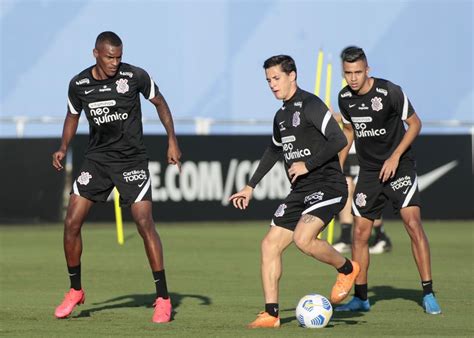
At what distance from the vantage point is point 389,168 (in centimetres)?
1019

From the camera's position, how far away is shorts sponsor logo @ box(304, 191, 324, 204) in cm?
950

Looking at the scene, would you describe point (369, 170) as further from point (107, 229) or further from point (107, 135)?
point (107, 229)

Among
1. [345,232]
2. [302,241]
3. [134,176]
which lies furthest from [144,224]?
[345,232]

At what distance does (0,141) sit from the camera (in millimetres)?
21172

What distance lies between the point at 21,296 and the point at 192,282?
204 centimetres

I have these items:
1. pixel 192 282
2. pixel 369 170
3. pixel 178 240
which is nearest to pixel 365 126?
pixel 369 170

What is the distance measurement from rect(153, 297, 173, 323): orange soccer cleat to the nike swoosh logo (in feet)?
44.7

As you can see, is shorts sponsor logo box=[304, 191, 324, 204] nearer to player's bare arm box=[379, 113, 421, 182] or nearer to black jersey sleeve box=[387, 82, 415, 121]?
player's bare arm box=[379, 113, 421, 182]

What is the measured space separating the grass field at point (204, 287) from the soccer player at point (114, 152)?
52cm

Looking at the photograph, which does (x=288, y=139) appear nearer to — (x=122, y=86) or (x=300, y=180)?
(x=300, y=180)

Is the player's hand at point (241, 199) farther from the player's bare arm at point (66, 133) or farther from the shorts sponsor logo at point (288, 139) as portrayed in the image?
the player's bare arm at point (66, 133)

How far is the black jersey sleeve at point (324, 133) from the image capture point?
30.3 ft

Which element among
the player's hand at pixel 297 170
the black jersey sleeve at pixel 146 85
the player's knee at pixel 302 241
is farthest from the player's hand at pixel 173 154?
the player's knee at pixel 302 241

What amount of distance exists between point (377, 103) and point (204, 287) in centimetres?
299
